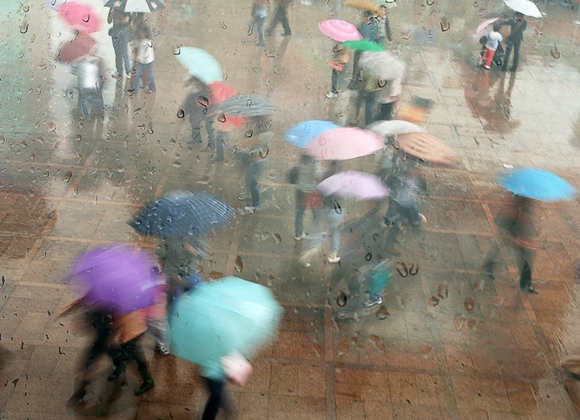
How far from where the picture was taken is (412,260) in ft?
17.0

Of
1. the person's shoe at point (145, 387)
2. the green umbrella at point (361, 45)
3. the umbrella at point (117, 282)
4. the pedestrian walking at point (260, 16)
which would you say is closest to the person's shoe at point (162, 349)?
the person's shoe at point (145, 387)

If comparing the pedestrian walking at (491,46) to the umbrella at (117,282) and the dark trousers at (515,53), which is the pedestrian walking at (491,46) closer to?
the dark trousers at (515,53)

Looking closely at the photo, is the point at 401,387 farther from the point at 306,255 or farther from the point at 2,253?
the point at 2,253

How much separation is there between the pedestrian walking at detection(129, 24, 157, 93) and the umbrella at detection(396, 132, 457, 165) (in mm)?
3807

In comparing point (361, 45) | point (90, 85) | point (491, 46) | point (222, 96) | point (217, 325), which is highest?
point (217, 325)

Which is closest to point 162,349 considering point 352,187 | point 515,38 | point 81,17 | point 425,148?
point 352,187

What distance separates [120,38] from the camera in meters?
7.62

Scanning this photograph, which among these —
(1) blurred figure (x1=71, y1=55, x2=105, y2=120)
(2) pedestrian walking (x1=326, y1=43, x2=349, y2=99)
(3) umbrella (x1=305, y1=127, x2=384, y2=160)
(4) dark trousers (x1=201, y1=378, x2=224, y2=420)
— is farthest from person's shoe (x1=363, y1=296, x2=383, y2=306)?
(1) blurred figure (x1=71, y1=55, x2=105, y2=120)

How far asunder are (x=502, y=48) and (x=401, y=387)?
710 centimetres

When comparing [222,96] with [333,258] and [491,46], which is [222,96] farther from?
[491,46]

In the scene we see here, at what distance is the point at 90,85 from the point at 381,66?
3343 mm

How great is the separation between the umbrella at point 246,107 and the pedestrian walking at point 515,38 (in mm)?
5556

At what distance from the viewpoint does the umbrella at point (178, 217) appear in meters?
3.81

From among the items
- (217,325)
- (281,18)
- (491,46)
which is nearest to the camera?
(217,325)
